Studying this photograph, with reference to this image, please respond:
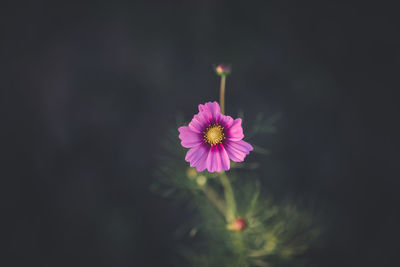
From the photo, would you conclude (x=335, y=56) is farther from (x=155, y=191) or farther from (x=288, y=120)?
(x=155, y=191)

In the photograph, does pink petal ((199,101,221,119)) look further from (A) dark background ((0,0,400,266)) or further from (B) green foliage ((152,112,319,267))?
(A) dark background ((0,0,400,266))

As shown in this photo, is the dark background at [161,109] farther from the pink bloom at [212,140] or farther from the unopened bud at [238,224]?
the pink bloom at [212,140]

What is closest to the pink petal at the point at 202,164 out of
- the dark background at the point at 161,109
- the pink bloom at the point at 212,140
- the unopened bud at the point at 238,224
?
the pink bloom at the point at 212,140

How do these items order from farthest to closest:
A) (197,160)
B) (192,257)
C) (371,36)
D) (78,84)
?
(78,84) → (371,36) → (192,257) → (197,160)

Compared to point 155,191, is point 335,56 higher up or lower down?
higher up

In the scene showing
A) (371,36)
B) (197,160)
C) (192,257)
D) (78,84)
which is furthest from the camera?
(78,84)

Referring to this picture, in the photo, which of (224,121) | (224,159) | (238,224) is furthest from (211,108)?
(238,224)

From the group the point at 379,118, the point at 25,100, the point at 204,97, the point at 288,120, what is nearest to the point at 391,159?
the point at 379,118

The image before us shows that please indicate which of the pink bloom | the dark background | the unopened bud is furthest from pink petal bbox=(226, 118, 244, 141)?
the dark background
